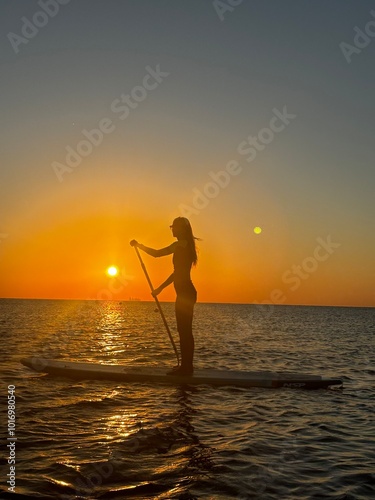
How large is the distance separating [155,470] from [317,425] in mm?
4328

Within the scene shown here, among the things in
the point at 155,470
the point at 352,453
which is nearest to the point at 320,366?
the point at 352,453

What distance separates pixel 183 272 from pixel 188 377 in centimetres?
274

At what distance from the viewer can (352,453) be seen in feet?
25.0

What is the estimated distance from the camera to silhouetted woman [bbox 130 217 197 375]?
11938 millimetres

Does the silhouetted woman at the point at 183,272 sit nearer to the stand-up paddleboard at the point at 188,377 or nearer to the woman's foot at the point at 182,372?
the woman's foot at the point at 182,372

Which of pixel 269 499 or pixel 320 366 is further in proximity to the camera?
pixel 320 366

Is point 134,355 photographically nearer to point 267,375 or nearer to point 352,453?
point 267,375

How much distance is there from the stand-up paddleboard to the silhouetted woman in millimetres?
875

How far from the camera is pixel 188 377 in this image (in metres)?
12.4
